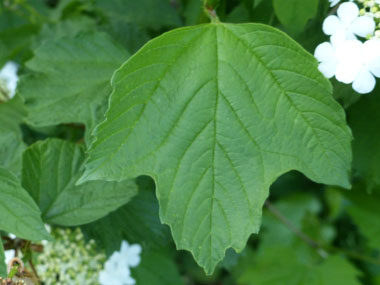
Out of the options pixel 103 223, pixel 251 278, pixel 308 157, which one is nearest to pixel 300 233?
pixel 251 278

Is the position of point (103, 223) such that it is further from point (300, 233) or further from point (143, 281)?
point (300, 233)

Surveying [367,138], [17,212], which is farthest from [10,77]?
[367,138]

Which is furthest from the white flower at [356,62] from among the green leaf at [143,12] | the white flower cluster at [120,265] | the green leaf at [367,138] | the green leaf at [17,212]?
the green leaf at [143,12]

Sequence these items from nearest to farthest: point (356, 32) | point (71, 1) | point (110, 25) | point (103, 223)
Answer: point (356, 32) → point (103, 223) → point (110, 25) → point (71, 1)

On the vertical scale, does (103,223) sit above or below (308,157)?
below

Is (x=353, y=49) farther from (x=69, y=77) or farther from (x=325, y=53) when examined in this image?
(x=69, y=77)

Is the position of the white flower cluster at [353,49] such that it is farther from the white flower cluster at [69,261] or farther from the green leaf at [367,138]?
the white flower cluster at [69,261]

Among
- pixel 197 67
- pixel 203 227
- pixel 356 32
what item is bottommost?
pixel 203 227
